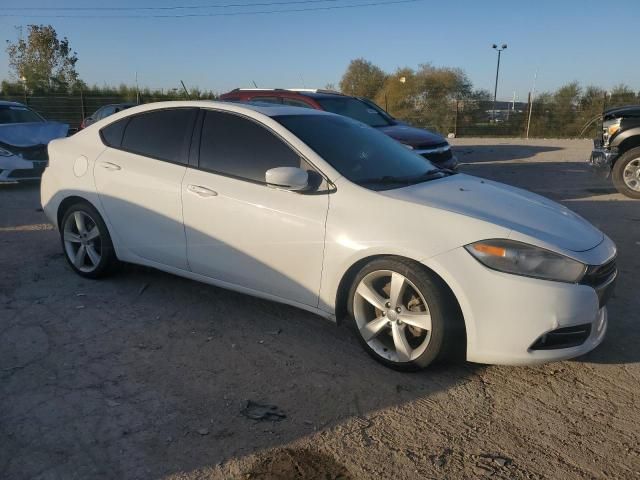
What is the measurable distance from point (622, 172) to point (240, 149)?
753cm

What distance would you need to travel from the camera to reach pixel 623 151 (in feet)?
30.0

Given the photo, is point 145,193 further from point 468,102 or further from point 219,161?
point 468,102

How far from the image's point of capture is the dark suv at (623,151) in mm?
8945

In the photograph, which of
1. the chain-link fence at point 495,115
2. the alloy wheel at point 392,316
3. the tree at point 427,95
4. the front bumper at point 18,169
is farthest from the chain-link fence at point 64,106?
the alloy wheel at point 392,316

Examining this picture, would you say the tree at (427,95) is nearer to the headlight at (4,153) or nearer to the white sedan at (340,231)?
the headlight at (4,153)

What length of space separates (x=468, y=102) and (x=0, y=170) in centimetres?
2154

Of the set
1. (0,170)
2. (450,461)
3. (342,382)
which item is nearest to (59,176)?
(342,382)

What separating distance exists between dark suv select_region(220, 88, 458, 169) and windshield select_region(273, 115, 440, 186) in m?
4.29

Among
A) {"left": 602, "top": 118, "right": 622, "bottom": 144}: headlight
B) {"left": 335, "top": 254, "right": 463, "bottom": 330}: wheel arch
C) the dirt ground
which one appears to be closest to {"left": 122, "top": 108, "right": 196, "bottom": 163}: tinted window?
the dirt ground

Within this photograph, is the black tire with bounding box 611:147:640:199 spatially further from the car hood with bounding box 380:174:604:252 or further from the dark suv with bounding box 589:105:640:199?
the car hood with bounding box 380:174:604:252

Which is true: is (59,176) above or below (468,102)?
below

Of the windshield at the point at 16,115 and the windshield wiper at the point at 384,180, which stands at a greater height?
the windshield at the point at 16,115

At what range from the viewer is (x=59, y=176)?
16.1 ft

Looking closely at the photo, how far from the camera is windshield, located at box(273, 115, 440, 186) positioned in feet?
12.4
